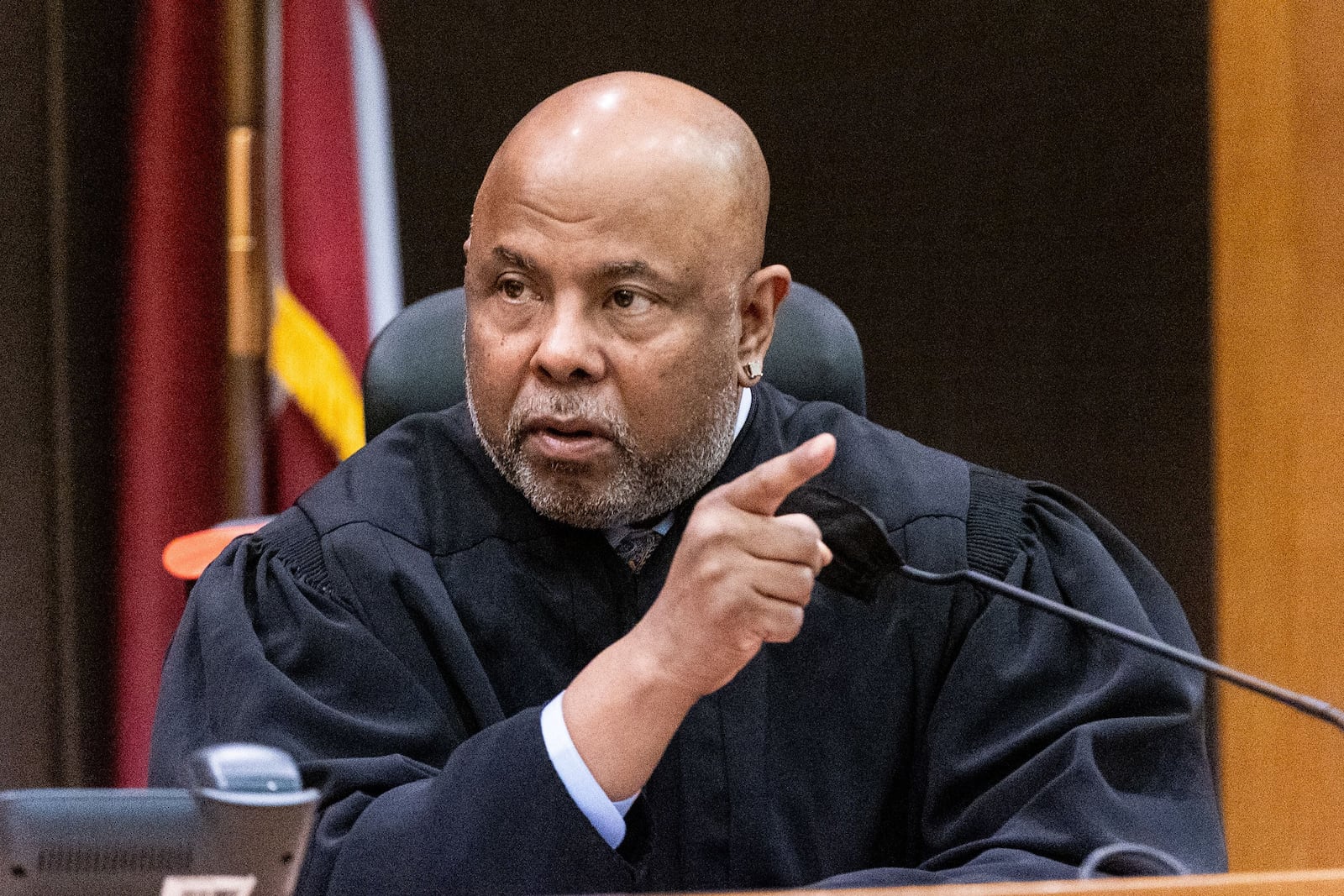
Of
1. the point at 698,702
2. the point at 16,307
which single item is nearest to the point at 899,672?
the point at 698,702

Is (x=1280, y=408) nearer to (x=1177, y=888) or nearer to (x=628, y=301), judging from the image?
(x=628, y=301)

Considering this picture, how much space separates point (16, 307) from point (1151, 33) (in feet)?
6.18

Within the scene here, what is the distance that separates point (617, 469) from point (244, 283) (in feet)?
3.89

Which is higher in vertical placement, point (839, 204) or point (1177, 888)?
point (839, 204)

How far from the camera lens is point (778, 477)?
1.00 m

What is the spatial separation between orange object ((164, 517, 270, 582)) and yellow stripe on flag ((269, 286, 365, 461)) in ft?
2.40

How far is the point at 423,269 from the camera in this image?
242 centimetres

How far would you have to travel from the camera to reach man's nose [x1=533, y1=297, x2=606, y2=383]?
127cm

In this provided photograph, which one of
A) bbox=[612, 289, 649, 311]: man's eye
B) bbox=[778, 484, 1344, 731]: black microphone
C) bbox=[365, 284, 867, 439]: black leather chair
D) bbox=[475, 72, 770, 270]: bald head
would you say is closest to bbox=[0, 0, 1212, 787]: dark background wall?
bbox=[365, 284, 867, 439]: black leather chair

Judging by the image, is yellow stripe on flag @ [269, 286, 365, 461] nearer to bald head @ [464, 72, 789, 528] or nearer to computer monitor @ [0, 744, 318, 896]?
bald head @ [464, 72, 789, 528]

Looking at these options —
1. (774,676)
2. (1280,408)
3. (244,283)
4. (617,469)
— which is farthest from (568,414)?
(1280,408)

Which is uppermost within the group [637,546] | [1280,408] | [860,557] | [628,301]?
[628,301]

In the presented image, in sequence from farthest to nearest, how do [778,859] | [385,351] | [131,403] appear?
[131,403] → [385,351] → [778,859]

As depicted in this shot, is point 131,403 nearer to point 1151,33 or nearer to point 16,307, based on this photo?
point 16,307
